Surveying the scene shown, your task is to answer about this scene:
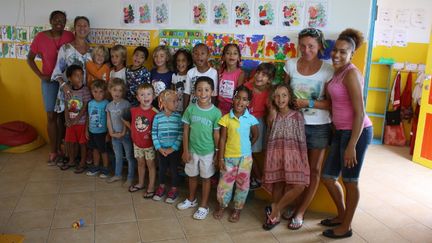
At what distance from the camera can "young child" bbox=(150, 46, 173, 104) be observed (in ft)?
10.6

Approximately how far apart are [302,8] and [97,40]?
215cm

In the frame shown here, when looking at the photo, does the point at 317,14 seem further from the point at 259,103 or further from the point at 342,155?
the point at 342,155

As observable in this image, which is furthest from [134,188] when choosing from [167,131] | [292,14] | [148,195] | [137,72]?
[292,14]

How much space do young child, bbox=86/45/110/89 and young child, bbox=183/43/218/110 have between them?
97 centimetres

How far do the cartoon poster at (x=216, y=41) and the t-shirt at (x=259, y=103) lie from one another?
54cm

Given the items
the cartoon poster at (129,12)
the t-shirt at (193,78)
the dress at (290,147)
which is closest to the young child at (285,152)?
the dress at (290,147)

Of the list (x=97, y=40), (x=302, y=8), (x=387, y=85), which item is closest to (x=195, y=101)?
(x=302, y=8)

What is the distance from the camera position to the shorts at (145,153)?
315 cm

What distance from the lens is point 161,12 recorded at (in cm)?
342

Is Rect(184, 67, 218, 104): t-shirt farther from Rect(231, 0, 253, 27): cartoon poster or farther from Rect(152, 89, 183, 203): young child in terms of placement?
Rect(231, 0, 253, 27): cartoon poster

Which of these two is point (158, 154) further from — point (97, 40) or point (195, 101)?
point (97, 40)

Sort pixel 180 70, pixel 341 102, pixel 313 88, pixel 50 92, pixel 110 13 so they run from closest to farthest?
pixel 341 102, pixel 313 88, pixel 180 70, pixel 110 13, pixel 50 92

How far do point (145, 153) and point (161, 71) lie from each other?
2.53 ft

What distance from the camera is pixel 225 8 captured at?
3127 mm
